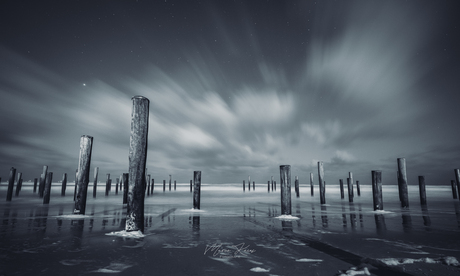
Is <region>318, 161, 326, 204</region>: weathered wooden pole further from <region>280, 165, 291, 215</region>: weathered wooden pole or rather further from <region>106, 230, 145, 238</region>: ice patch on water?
<region>106, 230, 145, 238</region>: ice patch on water

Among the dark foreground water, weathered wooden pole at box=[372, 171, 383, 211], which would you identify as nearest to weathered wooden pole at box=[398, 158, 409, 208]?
weathered wooden pole at box=[372, 171, 383, 211]

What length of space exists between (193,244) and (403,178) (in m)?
13.4

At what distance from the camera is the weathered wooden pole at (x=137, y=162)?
5.40 metres

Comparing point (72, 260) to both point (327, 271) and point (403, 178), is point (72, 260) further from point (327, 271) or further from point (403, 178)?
point (403, 178)

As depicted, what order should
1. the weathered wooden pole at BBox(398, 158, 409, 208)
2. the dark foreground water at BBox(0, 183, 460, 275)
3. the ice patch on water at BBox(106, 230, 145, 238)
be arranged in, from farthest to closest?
the weathered wooden pole at BBox(398, 158, 409, 208), the ice patch on water at BBox(106, 230, 145, 238), the dark foreground water at BBox(0, 183, 460, 275)

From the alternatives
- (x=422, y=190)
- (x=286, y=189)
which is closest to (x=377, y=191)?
(x=286, y=189)

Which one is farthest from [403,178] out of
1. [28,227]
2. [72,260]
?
[28,227]

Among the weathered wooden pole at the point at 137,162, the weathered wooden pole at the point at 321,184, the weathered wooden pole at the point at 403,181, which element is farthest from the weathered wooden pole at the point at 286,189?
the weathered wooden pole at the point at 403,181

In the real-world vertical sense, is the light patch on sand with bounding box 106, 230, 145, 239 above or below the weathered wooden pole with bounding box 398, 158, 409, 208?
below

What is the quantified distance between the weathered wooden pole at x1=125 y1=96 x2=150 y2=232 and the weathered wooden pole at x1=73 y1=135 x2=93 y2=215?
4229 mm

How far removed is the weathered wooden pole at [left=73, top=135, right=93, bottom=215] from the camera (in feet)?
27.8

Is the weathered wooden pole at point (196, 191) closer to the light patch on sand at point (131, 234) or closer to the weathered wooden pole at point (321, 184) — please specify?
the light patch on sand at point (131, 234)

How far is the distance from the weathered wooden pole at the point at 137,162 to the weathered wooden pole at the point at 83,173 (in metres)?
4.23

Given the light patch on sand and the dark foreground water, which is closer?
the dark foreground water
